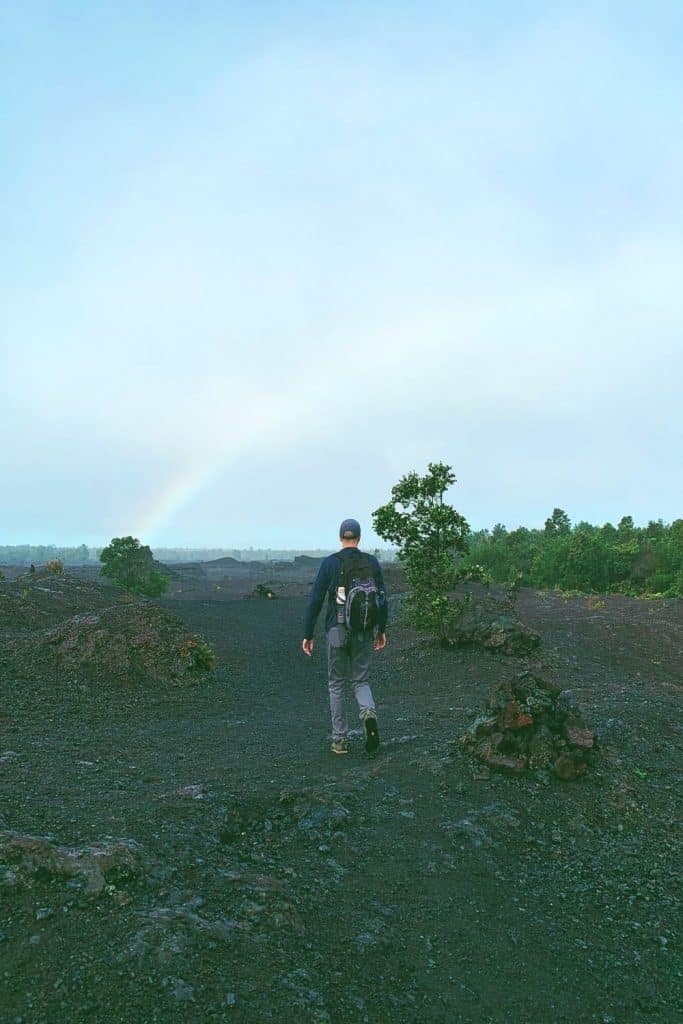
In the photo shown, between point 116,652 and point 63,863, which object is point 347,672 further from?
point 116,652

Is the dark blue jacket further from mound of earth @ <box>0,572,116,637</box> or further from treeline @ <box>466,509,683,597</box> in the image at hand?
treeline @ <box>466,509,683,597</box>

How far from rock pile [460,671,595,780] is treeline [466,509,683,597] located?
2298cm

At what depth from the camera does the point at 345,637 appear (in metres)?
8.32

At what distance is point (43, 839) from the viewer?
203 inches

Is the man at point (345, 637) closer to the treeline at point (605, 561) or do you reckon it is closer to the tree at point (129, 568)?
the treeline at point (605, 561)

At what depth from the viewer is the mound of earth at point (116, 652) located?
13.2m

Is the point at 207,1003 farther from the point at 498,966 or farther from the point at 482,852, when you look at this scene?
the point at 482,852

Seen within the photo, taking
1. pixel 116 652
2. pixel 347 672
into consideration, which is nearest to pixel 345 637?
pixel 347 672

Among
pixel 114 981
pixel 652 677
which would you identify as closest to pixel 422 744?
pixel 114 981

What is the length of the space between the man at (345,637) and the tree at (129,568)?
2603 centimetres

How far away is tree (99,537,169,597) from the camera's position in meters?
32.8

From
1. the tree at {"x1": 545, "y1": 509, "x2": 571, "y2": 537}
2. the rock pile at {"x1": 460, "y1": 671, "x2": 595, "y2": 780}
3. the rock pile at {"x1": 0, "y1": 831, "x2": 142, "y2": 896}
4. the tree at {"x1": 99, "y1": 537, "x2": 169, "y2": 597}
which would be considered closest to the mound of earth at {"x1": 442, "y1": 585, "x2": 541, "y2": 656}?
the rock pile at {"x1": 460, "y1": 671, "x2": 595, "y2": 780}

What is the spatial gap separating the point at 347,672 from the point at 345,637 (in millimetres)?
505

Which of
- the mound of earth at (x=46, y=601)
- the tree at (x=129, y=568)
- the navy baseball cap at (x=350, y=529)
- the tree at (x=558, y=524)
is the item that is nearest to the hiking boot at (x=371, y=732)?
the navy baseball cap at (x=350, y=529)
